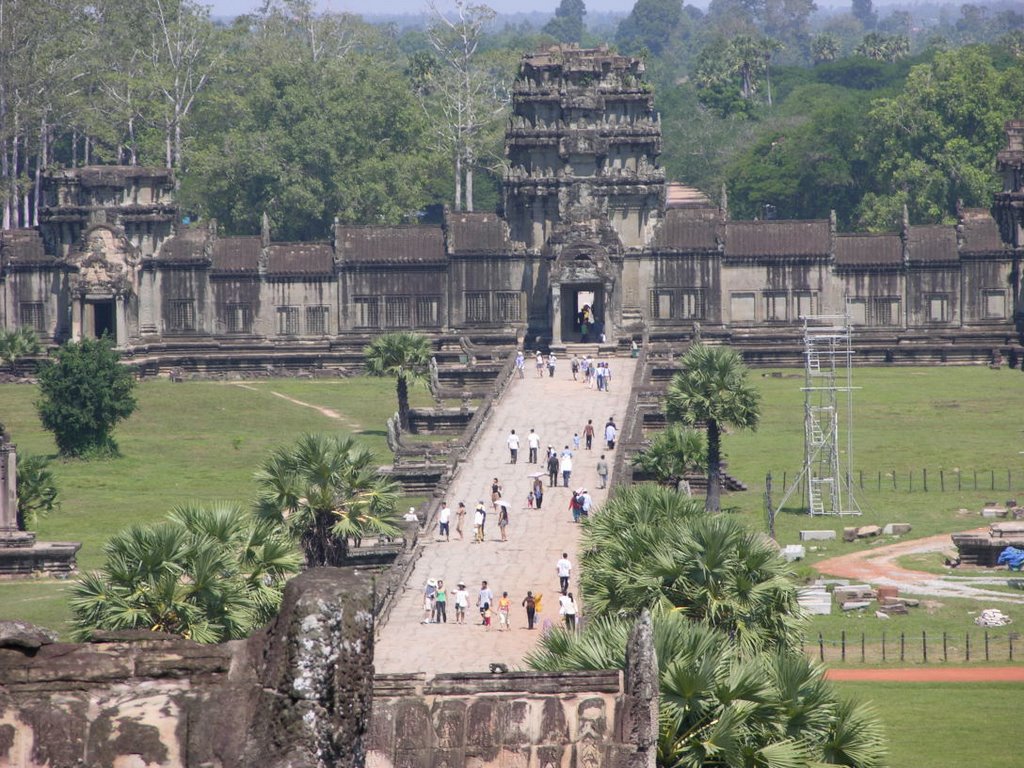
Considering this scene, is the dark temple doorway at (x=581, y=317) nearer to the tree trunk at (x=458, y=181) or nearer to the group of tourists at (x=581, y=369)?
the group of tourists at (x=581, y=369)

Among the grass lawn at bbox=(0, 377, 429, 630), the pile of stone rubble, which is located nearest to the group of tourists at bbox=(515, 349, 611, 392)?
the grass lawn at bbox=(0, 377, 429, 630)

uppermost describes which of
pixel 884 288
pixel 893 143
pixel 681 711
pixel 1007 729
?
pixel 893 143

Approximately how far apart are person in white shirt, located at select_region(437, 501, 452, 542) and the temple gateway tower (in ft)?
135

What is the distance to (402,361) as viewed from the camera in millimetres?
86875

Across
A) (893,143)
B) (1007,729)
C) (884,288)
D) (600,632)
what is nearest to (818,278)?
(884,288)

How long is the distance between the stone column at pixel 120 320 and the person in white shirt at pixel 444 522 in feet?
149

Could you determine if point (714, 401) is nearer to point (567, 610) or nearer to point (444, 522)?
point (444, 522)

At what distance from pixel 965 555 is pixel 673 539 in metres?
24.7

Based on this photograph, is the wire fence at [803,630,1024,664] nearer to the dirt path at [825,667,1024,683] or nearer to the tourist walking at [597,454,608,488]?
the dirt path at [825,667,1024,683]

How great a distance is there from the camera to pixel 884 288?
4323 inches

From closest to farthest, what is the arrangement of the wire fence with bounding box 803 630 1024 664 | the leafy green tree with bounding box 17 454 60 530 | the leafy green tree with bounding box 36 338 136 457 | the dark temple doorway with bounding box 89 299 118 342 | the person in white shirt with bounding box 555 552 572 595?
the wire fence with bounding box 803 630 1024 664 < the person in white shirt with bounding box 555 552 572 595 < the leafy green tree with bounding box 17 454 60 530 < the leafy green tree with bounding box 36 338 136 457 < the dark temple doorway with bounding box 89 299 118 342

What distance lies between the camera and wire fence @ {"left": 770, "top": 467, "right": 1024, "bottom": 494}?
7588 cm

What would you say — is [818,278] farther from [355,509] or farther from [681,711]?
[681,711]

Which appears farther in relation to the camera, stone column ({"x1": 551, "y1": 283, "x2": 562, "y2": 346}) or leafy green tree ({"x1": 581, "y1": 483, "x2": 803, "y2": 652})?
stone column ({"x1": 551, "y1": 283, "x2": 562, "y2": 346})
